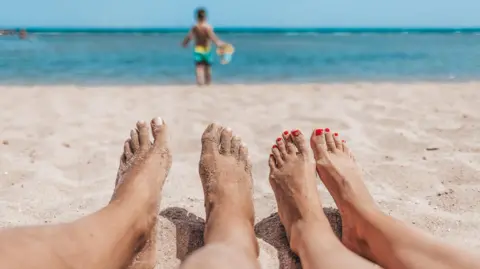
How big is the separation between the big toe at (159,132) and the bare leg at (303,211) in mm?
461

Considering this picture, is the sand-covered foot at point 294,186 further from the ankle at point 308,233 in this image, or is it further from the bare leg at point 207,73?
the bare leg at point 207,73

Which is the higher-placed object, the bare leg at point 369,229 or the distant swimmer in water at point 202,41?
the distant swimmer in water at point 202,41

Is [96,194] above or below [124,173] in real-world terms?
below

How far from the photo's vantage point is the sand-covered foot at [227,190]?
1.54 metres

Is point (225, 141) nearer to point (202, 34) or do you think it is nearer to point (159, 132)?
point (159, 132)

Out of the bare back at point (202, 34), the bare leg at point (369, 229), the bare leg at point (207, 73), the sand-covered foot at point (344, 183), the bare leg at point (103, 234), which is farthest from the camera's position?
the bare back at point (202, 34)

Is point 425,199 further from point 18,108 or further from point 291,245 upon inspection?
point 18,108

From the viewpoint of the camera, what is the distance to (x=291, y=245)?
1621 mm

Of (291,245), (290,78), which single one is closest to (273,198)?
(291,245)

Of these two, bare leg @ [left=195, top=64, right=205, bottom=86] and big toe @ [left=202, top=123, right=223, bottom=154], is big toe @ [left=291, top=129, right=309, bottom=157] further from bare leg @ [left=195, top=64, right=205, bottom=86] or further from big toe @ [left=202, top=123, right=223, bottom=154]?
bare leg @ [left=195, top=64, right=205, bottom=86]

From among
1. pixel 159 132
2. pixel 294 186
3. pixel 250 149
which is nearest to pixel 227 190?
pixel 294 186

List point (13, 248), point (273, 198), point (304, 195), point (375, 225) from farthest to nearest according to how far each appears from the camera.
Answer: point (273, 198), point (304, 195), point (375, 225), point (13, 248)

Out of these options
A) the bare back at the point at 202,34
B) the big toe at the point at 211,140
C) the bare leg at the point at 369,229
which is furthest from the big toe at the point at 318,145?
the bare back at the point at 202,34

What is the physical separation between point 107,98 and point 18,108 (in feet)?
2.68
